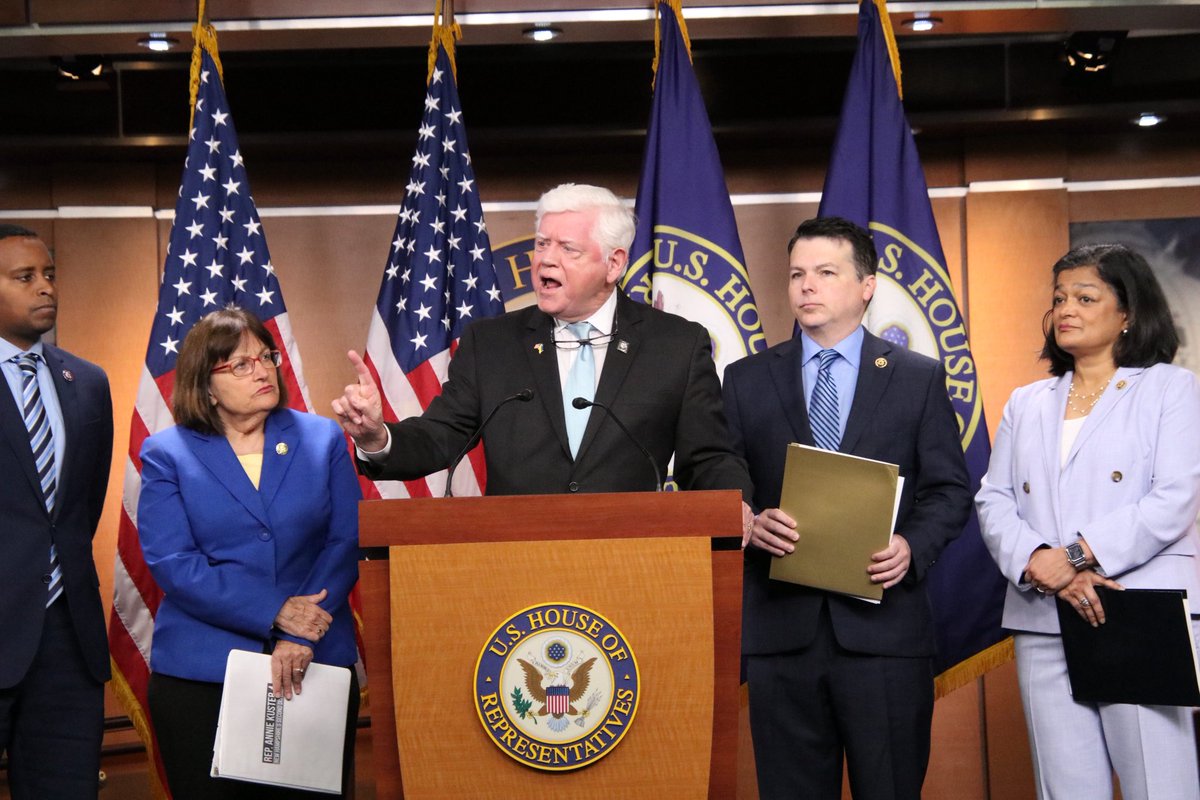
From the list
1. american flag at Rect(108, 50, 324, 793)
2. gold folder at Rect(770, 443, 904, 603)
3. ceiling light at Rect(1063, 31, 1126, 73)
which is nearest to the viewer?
gold folder at Rect(770, 443, 904, 603)

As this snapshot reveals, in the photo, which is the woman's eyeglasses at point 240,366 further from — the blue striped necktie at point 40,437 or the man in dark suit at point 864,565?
the man in dark suit at point 864,565

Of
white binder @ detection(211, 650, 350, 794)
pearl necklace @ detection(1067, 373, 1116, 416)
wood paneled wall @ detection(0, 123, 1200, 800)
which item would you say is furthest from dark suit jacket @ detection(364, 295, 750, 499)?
wood paneled wall @ detection(0, 123, 1200, 800)

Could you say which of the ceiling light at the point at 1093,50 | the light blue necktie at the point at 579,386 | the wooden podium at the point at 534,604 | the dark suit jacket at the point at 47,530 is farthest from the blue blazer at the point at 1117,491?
the dark suit jacket at the point at 47,530

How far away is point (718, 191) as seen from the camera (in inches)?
156

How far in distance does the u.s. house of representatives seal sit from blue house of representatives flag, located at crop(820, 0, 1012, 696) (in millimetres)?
2013

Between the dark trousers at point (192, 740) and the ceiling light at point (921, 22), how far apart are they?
2.82m

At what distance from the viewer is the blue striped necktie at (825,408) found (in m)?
3.08

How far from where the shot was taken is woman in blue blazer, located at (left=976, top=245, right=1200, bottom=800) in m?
2.98

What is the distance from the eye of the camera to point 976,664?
3.78 meters

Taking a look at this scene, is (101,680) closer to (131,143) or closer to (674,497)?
(674,497)

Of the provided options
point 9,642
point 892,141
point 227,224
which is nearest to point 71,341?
point 227,224

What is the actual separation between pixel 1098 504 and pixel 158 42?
3.22 m

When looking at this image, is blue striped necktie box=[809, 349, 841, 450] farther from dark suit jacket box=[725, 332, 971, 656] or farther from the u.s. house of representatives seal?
the u.s. house of representatives seal

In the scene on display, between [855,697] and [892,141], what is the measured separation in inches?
71.2
